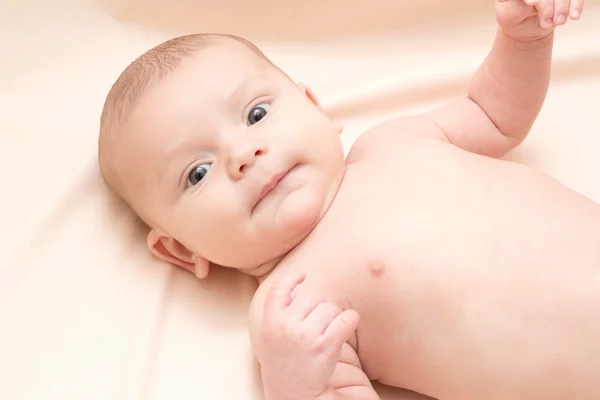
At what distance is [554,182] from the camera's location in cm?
102

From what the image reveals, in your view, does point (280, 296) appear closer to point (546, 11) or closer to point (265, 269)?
point (265, 269)

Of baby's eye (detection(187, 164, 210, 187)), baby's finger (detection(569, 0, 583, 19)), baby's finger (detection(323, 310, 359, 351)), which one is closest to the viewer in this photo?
baby's finger (detection(323, 310, 359, 351))

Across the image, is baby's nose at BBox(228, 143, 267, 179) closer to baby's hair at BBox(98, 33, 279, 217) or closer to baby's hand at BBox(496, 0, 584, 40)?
baby's hair at BBox(98, 33, 279, 217)

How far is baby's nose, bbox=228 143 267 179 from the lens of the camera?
38.1 inches

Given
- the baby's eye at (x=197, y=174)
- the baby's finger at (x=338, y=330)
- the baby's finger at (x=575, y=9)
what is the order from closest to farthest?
the baby's finger at (x=338, y=330) < the baby's finger at (x=575, y=9) < the baby's eye at (x=197, y=174)

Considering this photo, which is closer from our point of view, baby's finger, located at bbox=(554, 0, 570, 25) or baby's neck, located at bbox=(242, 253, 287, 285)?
baby's finger, located at bbox=(554, 0, 570, 25)

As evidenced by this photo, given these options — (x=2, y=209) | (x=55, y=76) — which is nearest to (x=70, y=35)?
(x=55, y=76)

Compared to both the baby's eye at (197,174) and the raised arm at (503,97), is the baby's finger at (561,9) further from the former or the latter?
the baby's eye at (197,174)

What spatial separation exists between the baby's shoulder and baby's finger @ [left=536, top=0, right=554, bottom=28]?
0.24 meters

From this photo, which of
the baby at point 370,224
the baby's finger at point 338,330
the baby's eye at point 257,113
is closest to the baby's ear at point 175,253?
the baby at point 370,224

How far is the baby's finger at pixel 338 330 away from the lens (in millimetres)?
812

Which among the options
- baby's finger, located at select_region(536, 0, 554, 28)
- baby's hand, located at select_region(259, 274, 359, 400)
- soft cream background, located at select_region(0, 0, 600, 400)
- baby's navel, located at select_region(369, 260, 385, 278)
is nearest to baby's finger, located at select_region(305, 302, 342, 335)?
baby's hand, located at select_region(259, 274, 359, 400)

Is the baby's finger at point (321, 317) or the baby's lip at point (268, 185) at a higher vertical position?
the baby's lip at point (268, 185)

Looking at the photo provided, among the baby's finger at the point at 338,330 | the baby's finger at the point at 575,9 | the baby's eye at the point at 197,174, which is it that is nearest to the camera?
the baby's finger at the point at 338,330
